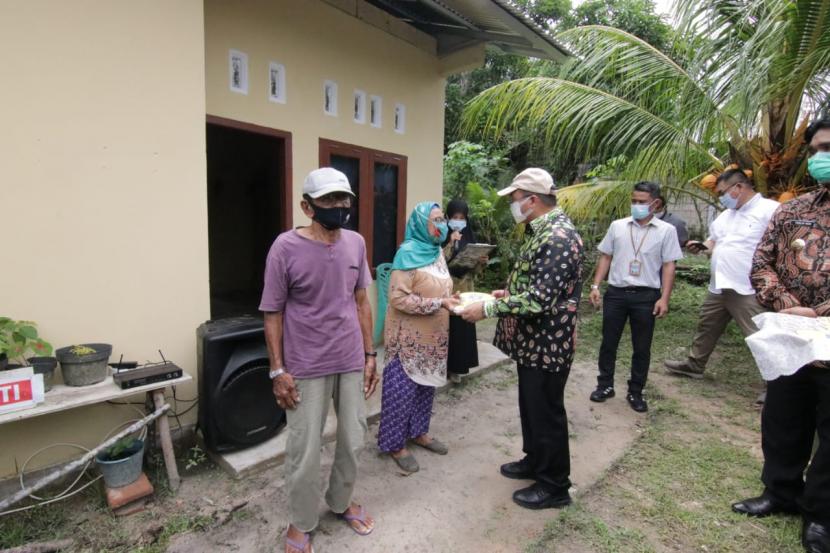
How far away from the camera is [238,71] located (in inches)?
142

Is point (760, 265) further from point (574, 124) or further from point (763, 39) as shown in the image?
point (574, 124)

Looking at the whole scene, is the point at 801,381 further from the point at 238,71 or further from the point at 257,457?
the point at 238,71

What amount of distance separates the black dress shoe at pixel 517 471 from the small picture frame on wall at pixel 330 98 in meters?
3.45

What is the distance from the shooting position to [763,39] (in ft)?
14.3

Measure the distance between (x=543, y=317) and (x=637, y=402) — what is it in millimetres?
2287

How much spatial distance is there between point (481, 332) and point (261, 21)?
4587 mm

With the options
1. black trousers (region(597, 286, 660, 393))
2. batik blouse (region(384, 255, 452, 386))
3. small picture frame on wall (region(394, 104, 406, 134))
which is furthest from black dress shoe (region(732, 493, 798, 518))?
small picture frame on wall (region(394, 104, 406, 134))

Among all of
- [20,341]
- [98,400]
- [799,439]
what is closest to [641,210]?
[799,439]

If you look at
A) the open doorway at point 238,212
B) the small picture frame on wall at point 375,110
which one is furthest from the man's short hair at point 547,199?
the open doorway at point 238,212

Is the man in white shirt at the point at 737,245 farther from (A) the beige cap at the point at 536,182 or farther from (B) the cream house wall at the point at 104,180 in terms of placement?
(B) the cream house wall at the point at 104,180

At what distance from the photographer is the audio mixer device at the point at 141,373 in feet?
8.06

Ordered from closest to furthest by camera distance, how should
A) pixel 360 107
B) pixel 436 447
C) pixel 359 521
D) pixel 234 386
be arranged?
pixel 359 521 < pixel 234 386 < pixel 436 447 < pixel 360 107

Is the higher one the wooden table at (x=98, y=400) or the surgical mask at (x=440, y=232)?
the surgical mask at (x=440, y=232)

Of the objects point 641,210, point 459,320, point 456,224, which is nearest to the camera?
point 641,210
